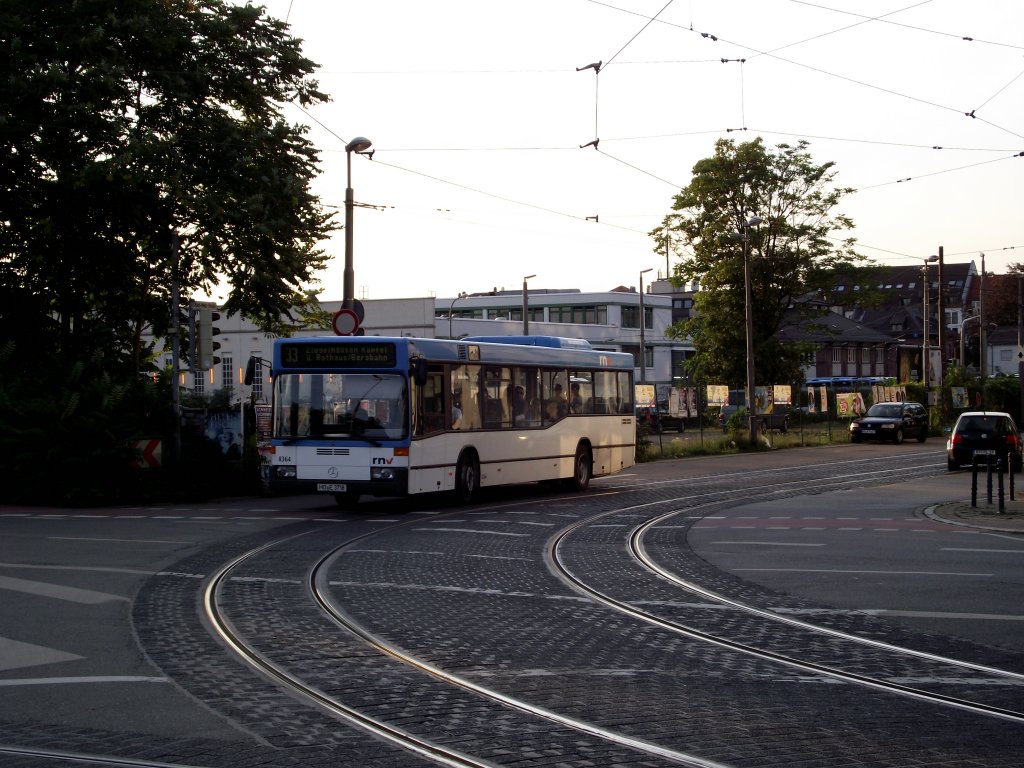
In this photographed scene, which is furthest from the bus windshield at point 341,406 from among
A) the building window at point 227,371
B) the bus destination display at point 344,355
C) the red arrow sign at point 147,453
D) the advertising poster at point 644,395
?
the building window at point 227,371

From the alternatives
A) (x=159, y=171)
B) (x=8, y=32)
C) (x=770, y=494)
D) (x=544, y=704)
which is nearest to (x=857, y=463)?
(x=770, y=494)

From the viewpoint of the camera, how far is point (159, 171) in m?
26.1

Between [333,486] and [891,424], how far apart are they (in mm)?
35757

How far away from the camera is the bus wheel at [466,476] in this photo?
22.1m

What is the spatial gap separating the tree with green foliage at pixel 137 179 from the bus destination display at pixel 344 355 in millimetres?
4607

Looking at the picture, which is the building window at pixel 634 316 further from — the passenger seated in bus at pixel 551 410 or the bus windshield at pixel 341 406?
the bus windshield at pixel 341 406

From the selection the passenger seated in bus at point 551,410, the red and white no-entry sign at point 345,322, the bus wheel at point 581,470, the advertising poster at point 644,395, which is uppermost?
the red and white no-entry sign at point 345,322

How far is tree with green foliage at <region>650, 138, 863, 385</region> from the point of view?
6009cm

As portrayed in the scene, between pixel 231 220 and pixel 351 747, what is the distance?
73.4 ft

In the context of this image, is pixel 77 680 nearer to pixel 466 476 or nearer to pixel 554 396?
pixel 466 476

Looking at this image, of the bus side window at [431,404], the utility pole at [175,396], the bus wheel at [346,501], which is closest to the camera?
the bus side window at [431,404]

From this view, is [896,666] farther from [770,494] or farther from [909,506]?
[770,494]

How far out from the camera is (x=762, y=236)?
60.8m

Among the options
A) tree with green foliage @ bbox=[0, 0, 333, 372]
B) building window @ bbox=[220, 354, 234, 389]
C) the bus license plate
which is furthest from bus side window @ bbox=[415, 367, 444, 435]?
building window @ bbox=[220, 354, 234, 389]
